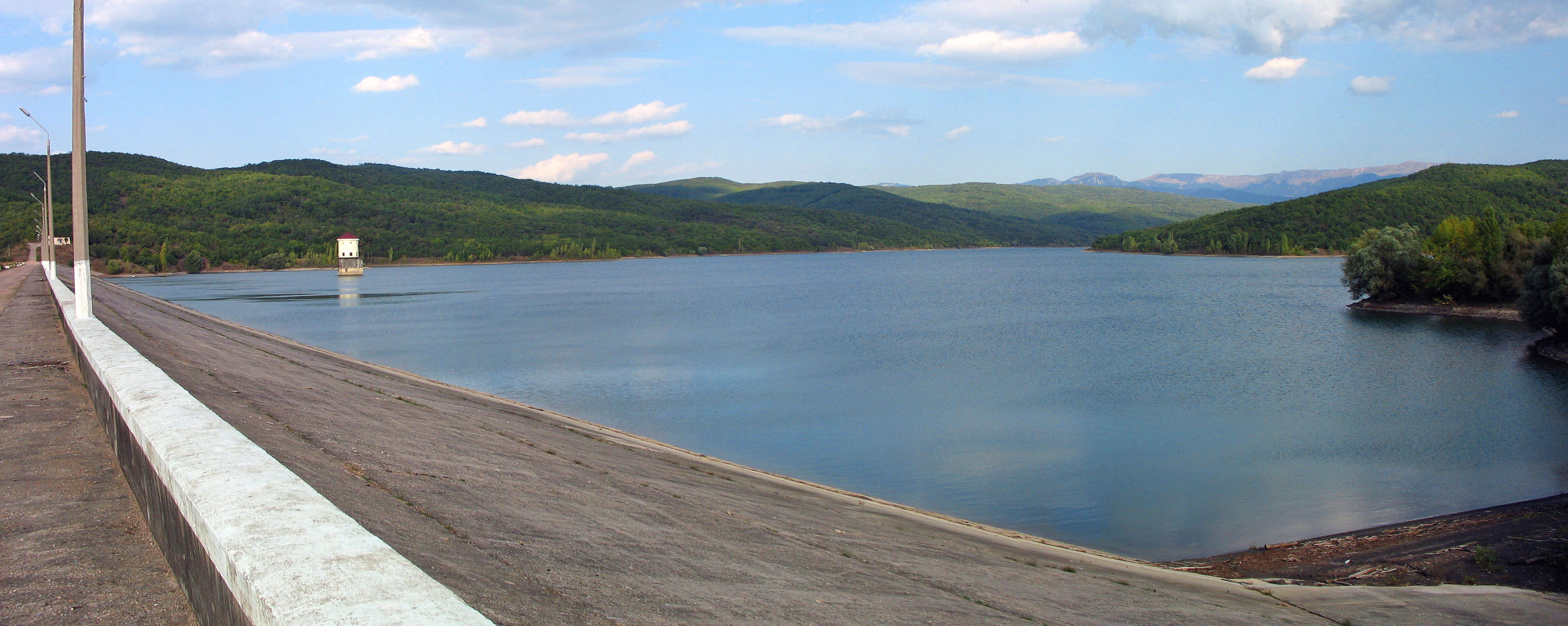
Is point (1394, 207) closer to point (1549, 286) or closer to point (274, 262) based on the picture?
point (1549, 286)

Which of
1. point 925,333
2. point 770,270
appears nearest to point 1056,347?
point 925,333

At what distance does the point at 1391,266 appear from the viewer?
55906 millimetres

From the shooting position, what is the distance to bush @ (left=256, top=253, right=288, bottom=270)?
11819 centimetres

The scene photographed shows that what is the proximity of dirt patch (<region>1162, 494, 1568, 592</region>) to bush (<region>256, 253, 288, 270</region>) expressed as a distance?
5035 inches

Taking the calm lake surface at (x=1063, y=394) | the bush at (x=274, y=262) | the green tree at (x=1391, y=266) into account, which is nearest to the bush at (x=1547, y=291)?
the calm lake surface at (x=1063, y=394)

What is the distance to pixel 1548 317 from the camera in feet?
120

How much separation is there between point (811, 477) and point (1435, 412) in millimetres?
17789

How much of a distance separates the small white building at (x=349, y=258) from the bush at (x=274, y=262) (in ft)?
50.3

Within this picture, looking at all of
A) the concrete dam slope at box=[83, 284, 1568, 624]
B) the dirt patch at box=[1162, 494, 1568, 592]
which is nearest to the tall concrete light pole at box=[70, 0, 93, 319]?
the concrete dam slope at box=[83, 284, 1568, 624]

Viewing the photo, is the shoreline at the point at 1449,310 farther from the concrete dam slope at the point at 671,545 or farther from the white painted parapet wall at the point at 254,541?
the white painted parapet wall at the point at 254,541

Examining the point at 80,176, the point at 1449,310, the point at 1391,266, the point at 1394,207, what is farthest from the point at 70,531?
the point at 1394,207

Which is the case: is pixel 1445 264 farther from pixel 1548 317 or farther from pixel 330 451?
pixel 330 451

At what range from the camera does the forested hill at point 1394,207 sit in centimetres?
11125

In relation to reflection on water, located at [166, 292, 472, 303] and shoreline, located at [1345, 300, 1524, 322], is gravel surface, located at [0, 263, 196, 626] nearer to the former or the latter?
shoreline, located at [1345, 300, 1524, 322]
